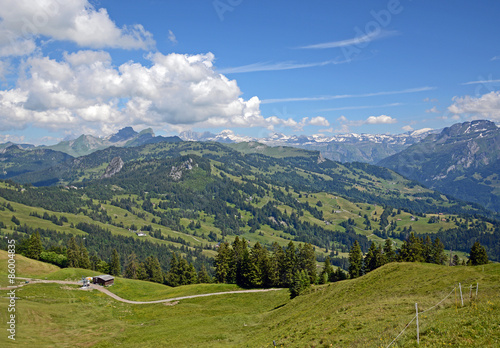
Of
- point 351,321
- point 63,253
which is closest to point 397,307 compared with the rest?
point 351,321

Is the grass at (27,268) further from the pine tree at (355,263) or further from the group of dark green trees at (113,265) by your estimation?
the pine tree at (355,263)

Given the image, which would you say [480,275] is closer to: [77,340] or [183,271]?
[77,340]

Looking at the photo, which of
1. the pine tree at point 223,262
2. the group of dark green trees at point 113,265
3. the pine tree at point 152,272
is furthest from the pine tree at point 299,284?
the pine tree at point 152,272

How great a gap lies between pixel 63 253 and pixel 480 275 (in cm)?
17032

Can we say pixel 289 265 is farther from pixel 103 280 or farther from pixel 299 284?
pixel 103 280

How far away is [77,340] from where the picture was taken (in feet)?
177

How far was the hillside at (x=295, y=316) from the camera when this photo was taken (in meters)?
27.2

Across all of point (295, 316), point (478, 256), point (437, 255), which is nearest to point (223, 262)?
point (295, 316)

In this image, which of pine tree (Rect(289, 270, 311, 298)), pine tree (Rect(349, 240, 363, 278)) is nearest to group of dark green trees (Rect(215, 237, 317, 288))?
pine tree (Rect(349, 240, 363, 278))

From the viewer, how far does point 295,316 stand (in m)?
53.1

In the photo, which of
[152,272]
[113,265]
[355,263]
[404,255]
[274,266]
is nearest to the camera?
[274,266]

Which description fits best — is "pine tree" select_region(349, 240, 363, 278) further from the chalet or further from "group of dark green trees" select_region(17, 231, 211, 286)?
the chalet

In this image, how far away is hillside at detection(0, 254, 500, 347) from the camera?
1072 inches

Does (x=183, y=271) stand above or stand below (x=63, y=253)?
below
